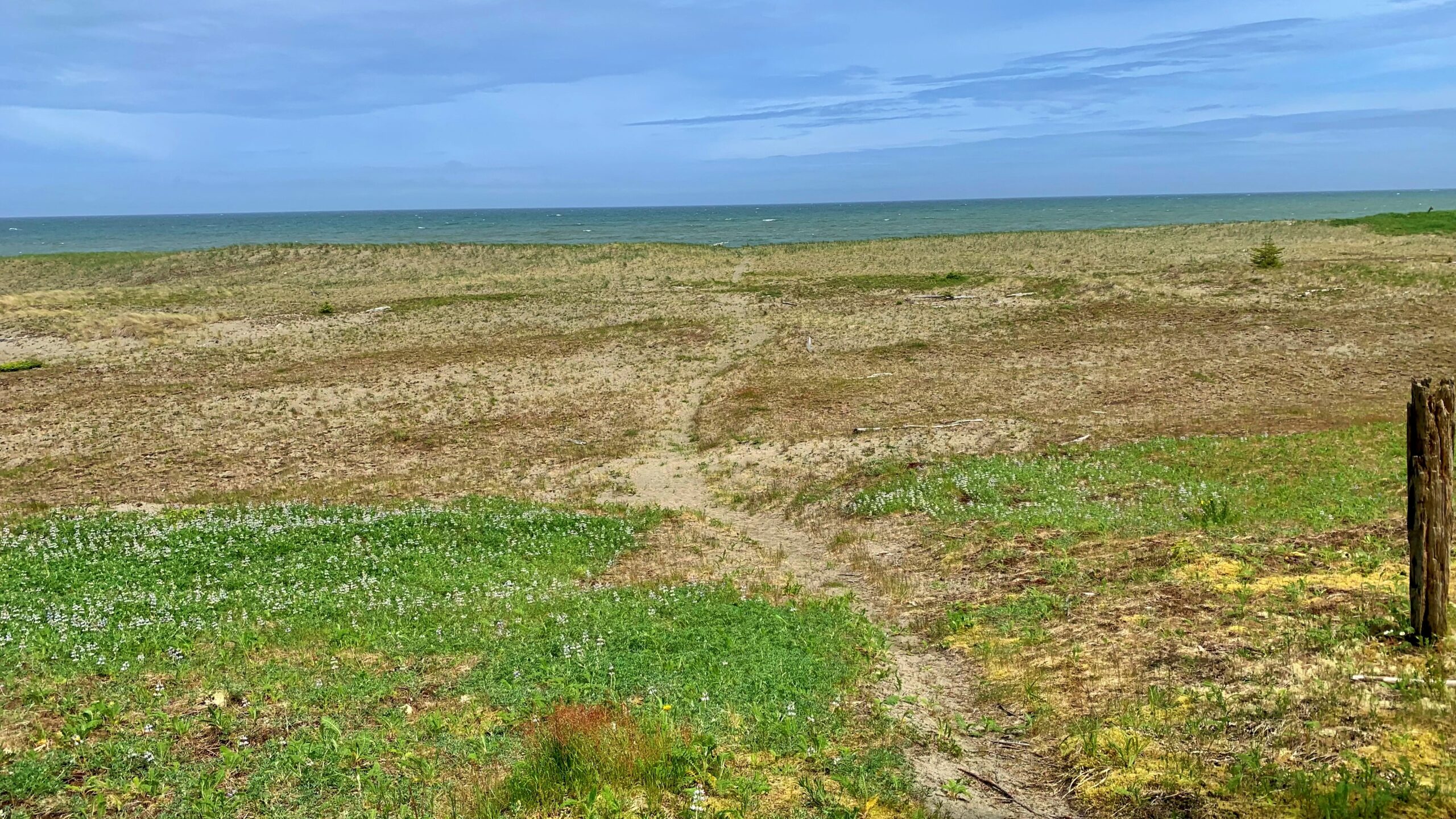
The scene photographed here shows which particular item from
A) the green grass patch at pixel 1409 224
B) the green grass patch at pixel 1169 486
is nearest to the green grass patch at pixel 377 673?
the green grass patch at pixel 1169 486

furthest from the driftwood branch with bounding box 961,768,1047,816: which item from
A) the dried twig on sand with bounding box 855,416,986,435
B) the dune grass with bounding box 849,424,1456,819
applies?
the dried twig on sand with bounding box 855,416,986,435

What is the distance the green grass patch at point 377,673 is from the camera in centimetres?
750

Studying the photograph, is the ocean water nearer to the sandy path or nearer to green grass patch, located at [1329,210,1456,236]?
green grass patch, located at [1329,210,1456,236]

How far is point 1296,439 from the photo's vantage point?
1945cm

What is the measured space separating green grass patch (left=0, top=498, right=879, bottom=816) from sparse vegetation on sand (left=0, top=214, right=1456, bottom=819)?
0.17ft

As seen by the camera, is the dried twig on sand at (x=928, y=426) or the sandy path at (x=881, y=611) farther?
the dried twig on sand at (x=928, y=426)

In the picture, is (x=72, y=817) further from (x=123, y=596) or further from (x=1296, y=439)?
(x=1296, y=439)

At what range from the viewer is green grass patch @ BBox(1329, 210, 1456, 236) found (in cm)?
6938

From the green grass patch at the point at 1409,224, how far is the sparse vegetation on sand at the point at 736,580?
40.5m

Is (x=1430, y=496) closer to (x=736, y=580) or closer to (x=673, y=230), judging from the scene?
(x=736, y=580)

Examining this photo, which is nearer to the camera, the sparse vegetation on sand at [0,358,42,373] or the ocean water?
the sparse vegetation on sand at [0,358,42,373]

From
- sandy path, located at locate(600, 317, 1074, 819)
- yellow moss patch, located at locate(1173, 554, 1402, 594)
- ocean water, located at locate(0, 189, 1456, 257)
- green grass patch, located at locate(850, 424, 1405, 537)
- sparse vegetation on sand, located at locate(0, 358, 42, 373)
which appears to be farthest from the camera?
ocean water, located at locate(0, 189, 1456, 257)

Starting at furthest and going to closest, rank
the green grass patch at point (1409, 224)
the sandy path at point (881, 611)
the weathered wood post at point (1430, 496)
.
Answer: the green grass patch at point (1409, 224)
the weathered wood post at point (1430, 496)
the sandy path at point (881, 611)

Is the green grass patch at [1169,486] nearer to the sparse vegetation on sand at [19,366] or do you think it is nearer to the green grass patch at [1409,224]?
the sparse vegetation on sand at [19,366]
